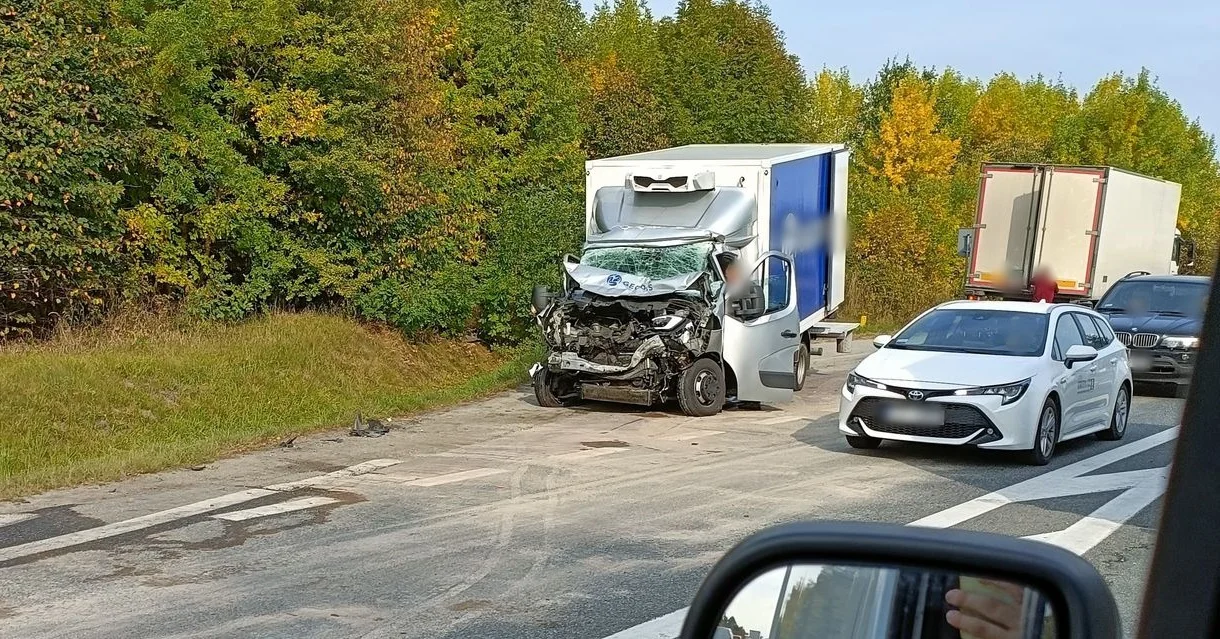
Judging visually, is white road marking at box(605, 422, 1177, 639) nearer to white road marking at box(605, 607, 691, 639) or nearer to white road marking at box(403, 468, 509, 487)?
white road marking at box(605, 607, 691, 639)

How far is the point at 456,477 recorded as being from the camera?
1082 cm

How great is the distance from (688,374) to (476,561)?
7.72 meters

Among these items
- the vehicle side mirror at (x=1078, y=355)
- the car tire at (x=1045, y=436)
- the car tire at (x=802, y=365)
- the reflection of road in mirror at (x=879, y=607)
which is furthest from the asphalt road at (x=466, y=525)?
the car tire at (x=802, y=365)

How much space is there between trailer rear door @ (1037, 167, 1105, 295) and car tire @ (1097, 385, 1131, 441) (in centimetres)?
1172

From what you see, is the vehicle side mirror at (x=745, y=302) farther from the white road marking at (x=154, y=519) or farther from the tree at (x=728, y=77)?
the tree at (x=728, y=77)

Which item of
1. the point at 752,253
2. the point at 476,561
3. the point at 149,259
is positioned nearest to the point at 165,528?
the point at 476,561

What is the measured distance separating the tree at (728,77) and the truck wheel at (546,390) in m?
28.7

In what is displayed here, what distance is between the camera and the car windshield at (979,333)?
39.5ft

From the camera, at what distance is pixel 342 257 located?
20.9 metres

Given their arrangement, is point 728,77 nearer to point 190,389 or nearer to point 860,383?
point 190,389

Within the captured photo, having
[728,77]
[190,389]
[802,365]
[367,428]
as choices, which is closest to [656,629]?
[367,428]

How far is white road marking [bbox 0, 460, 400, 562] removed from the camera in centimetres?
802

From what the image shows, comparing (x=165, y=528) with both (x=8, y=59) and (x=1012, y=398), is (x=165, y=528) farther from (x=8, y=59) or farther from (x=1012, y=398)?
(x=8, y=59)

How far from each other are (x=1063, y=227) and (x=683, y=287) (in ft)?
41.9
